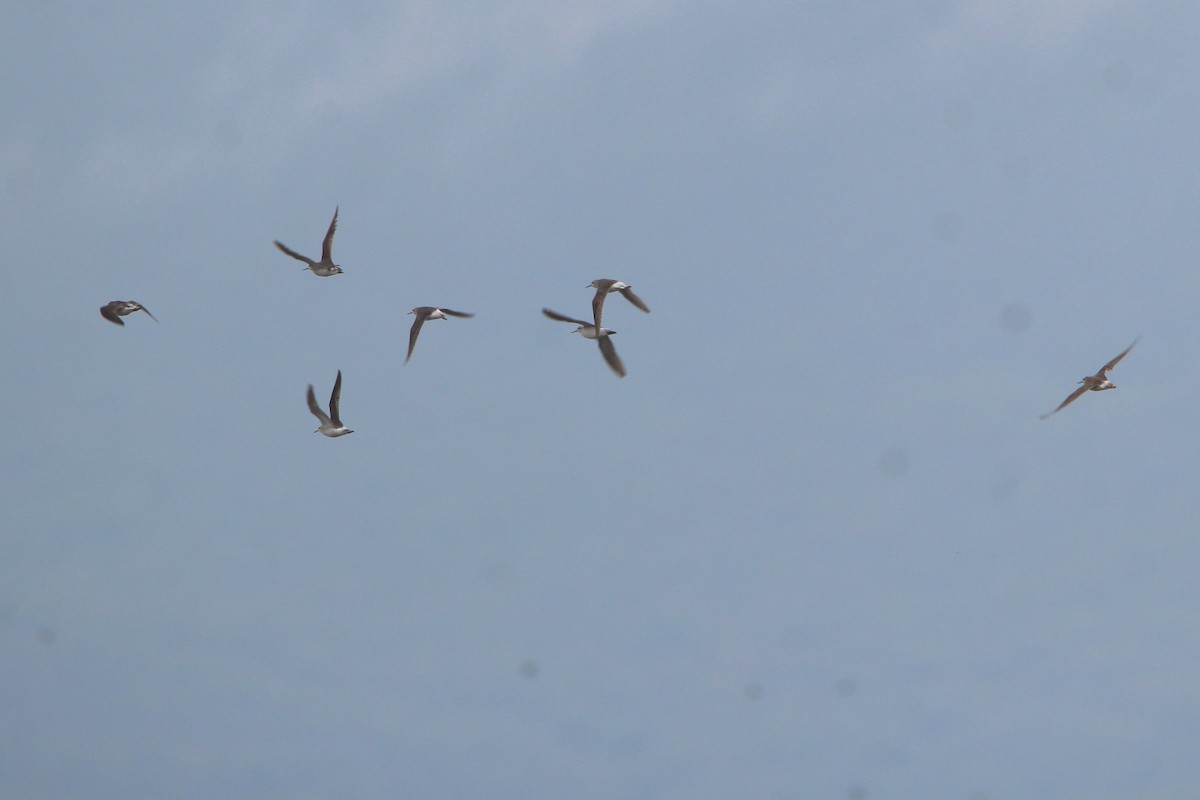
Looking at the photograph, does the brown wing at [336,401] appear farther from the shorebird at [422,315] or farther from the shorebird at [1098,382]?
the shorebird at [1098,382]

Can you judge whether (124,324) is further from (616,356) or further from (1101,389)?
(1101,389)

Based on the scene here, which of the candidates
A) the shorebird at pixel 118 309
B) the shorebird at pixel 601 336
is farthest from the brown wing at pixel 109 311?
the shorebird at pixel 601 336

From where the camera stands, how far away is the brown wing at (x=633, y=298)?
5614cm

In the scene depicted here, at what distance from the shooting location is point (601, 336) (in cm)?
5903

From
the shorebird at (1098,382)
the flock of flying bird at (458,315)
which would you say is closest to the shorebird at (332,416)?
the flock of flying bird at (458,315)

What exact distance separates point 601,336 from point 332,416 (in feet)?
45.3

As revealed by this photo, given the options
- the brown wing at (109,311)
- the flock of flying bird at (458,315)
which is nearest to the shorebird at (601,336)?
the flock of flying bird at (458,315)

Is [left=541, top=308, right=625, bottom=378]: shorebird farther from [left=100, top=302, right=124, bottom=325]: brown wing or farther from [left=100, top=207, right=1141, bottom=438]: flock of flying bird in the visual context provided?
[left=100, top=302, right=124, bottom=325]: brown wing

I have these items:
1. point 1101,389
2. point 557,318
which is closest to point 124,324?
point 557,318

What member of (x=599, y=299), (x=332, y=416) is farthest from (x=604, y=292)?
(x=332, y=416)

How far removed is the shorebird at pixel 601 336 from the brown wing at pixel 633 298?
1887 millimetres

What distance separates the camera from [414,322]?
6047 cm

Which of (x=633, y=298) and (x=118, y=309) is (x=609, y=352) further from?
(x=118, y=309)

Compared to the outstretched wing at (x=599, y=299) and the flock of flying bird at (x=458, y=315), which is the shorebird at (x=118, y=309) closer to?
the flock of flying bird at (x=458, y=315)
